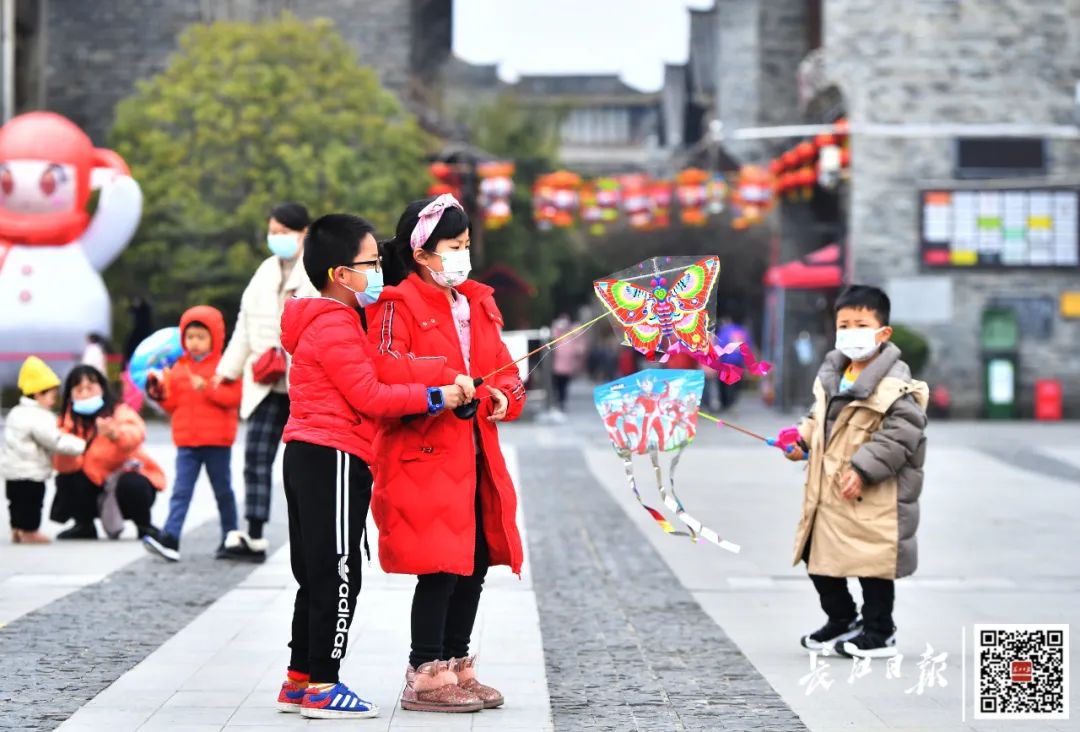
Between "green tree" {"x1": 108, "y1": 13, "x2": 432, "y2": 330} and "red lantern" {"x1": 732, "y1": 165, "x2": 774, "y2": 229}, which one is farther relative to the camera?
"red lantern" {"x1": 732, "y1": 165, "x2": 774, "y2": 229}

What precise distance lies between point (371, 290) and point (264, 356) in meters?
3.59

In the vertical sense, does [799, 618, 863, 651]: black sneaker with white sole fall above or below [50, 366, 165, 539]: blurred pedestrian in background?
below

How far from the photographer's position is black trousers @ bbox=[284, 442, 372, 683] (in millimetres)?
5746

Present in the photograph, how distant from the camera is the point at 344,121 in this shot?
32.3 meters

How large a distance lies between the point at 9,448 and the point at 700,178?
22194 millimetres

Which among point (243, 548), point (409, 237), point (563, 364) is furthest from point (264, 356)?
point (563, 364)

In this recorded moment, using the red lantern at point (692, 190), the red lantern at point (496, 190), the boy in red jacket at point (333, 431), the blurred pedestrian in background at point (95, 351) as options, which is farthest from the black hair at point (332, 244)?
the red lantern at point (692, 190)

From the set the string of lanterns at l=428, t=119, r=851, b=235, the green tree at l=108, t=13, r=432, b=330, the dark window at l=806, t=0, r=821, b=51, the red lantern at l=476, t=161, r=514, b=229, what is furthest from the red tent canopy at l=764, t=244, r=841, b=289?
the dark window at l=806, t=0, r=821, b=51

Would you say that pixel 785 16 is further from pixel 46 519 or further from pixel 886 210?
pixel 46 519

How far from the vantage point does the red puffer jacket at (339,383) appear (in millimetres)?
5637

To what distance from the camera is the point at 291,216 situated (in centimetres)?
921

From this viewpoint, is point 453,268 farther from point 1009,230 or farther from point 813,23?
point 813,23

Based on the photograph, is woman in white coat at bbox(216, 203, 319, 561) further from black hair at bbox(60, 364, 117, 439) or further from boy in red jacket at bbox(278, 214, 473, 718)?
boy in red jacket at bbox(278, 214, 473, 718)

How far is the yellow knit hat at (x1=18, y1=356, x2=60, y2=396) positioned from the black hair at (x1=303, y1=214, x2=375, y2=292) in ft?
18.0
